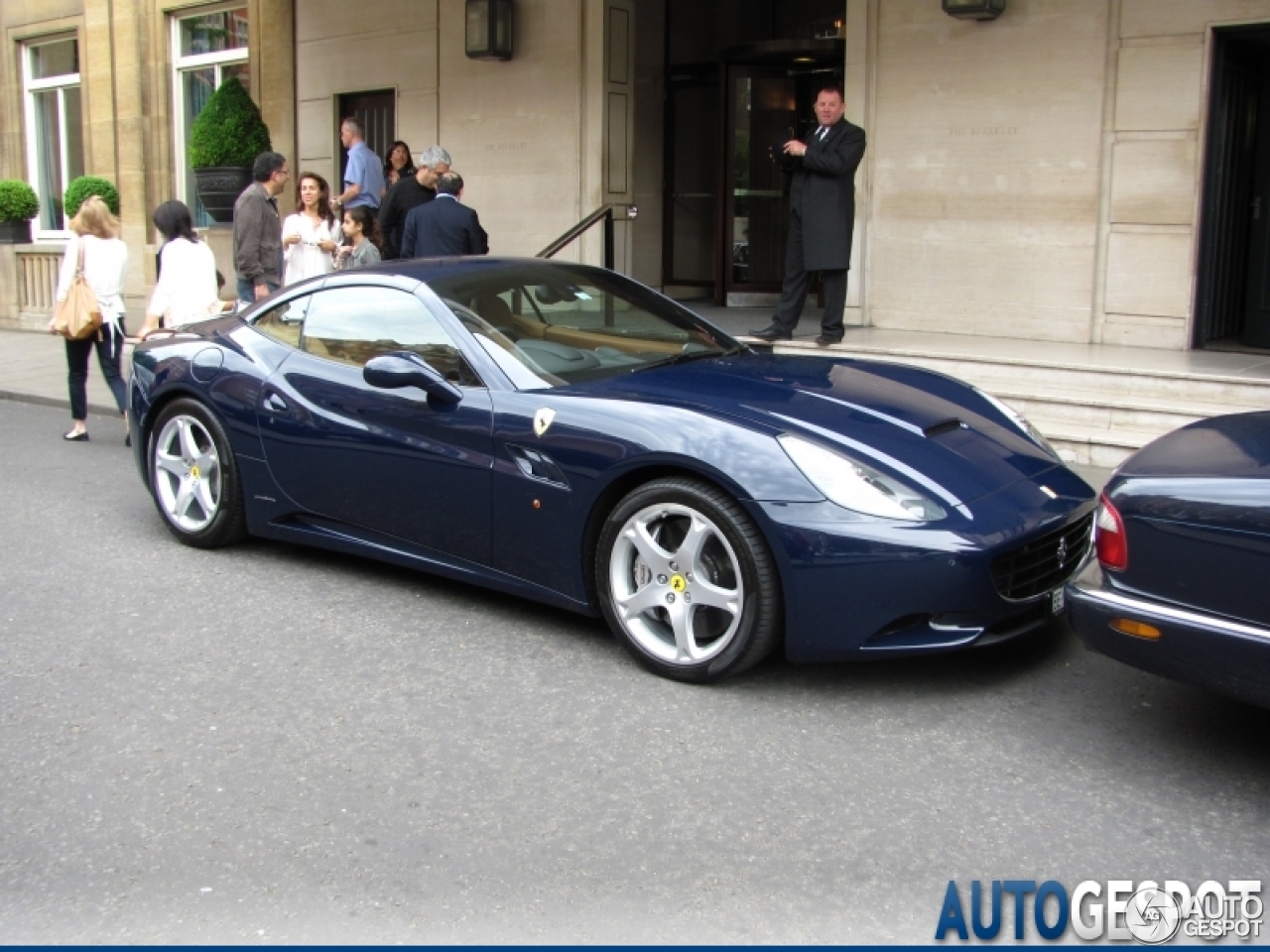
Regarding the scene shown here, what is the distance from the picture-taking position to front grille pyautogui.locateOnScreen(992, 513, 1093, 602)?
14.8ft

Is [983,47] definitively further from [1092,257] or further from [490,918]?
[490,918]

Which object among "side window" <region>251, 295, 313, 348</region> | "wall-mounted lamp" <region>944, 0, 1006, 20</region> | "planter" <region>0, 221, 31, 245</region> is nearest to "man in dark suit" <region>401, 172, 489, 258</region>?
"side window" <region>251, 295, 313, 348</region>

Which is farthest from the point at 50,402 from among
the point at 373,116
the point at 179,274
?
the point at 373,116

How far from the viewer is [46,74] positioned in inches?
817

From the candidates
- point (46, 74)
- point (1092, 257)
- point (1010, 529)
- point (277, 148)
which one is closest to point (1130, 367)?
point (1092, 257)

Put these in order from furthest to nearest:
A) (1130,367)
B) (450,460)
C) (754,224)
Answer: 1. (754,224)
2. (1130,367)
3. (450,460)

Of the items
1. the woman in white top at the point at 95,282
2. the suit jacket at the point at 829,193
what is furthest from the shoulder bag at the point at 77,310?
the suit jacket at the point at 829,193

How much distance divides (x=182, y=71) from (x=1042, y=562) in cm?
1661

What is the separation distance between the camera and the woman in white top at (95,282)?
9.68 meters

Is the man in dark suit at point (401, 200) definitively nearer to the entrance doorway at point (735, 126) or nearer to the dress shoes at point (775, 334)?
the dress shoes at point (775, 334)

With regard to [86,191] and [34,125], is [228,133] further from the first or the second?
[34,125]

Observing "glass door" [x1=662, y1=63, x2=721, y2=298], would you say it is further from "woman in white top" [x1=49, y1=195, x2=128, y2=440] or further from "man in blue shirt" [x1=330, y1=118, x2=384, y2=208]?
"woman in white top" [x1=49, y1=195, x2=128, y2=440]

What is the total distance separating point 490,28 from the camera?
45.6 ft

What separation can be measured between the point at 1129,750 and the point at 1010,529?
0.77 metres
